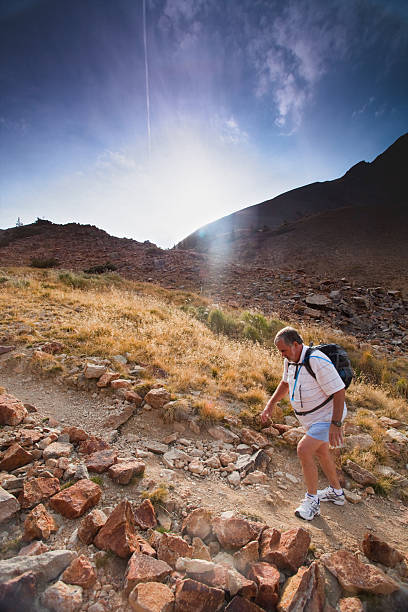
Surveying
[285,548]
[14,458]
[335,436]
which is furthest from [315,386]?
[14,458]

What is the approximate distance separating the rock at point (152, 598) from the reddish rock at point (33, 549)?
0.77m

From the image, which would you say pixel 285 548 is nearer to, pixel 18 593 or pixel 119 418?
pixel 18 593

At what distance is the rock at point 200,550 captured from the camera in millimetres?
2342

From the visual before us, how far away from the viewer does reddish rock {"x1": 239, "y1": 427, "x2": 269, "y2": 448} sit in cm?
429

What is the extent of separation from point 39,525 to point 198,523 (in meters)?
1.29

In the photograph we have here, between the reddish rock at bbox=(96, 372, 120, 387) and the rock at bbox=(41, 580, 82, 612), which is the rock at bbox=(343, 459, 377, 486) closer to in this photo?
the rock at bbox=(41, 580, 82, 612)

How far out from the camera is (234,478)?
3.54 metres

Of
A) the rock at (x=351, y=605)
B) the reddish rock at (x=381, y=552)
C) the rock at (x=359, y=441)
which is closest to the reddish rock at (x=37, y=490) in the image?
the rock at (x=351, y=605)

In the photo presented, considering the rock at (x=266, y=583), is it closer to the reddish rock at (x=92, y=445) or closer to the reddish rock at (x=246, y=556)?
the reddish rock at (x=246, y=556)

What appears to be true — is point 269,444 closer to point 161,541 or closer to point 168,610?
point 161,541

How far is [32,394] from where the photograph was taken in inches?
183

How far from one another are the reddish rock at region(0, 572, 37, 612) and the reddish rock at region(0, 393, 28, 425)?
220 centimetres

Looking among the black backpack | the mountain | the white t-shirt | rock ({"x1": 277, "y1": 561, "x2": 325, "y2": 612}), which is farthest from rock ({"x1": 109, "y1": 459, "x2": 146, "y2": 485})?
the mountain

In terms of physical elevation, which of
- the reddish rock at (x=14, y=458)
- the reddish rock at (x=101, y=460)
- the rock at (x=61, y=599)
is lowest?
the rock at (x=61, y=599)
